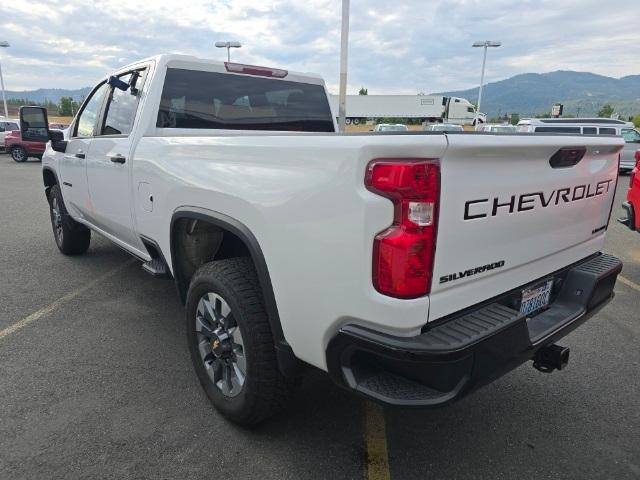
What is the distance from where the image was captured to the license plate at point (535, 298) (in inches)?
88.8

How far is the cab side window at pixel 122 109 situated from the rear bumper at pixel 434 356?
104 inches

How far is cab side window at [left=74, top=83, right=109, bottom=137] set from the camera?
4404mm

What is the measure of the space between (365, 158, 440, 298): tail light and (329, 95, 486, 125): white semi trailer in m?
53.2

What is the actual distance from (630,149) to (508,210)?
17.6 metres

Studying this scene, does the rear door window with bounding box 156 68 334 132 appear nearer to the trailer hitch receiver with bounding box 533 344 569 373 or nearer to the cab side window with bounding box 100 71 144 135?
the cab side window with bounding box 100 71 144 135

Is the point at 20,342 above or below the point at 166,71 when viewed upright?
below

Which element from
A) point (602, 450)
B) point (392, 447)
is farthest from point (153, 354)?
point (602, 450)

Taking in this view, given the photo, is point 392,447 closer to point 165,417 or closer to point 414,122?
point 165,417

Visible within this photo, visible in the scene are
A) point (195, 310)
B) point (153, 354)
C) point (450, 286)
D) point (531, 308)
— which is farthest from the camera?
point (153, 354)

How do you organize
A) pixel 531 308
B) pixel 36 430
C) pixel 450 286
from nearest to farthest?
pixel 450 286 → pixel 531 308 → pixel 36 430

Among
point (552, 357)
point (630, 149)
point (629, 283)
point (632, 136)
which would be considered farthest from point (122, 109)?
point (632, 136)

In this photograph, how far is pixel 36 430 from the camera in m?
2.53

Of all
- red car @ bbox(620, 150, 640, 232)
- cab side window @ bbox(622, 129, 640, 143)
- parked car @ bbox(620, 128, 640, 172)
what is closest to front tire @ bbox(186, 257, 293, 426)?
red car @ bbox(620, 150, 640, 232)

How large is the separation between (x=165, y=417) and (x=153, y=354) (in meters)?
0.83
